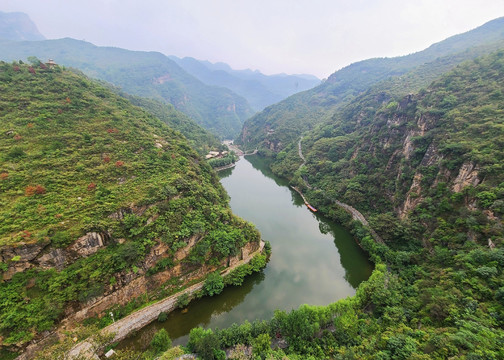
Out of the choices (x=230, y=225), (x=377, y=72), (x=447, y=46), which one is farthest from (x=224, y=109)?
(x=230, y=225)

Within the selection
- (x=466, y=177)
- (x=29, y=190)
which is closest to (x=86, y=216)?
(x=29, y=190)

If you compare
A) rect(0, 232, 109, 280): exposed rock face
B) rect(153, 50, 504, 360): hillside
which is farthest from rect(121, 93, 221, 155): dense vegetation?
rect(0, 232, 109, 280): exposed rock face

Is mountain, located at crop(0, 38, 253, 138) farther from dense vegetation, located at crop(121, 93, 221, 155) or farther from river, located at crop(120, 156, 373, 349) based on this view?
river, located at crop(120, 156, 373, 349)

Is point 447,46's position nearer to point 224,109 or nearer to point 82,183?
point 224,109

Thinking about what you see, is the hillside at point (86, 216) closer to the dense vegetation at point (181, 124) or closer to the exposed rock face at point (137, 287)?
the exposed rock face at point (137, 287)

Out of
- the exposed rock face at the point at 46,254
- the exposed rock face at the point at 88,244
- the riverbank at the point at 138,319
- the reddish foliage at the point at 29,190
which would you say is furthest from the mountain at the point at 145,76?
the riverbank at the point at 138,319
